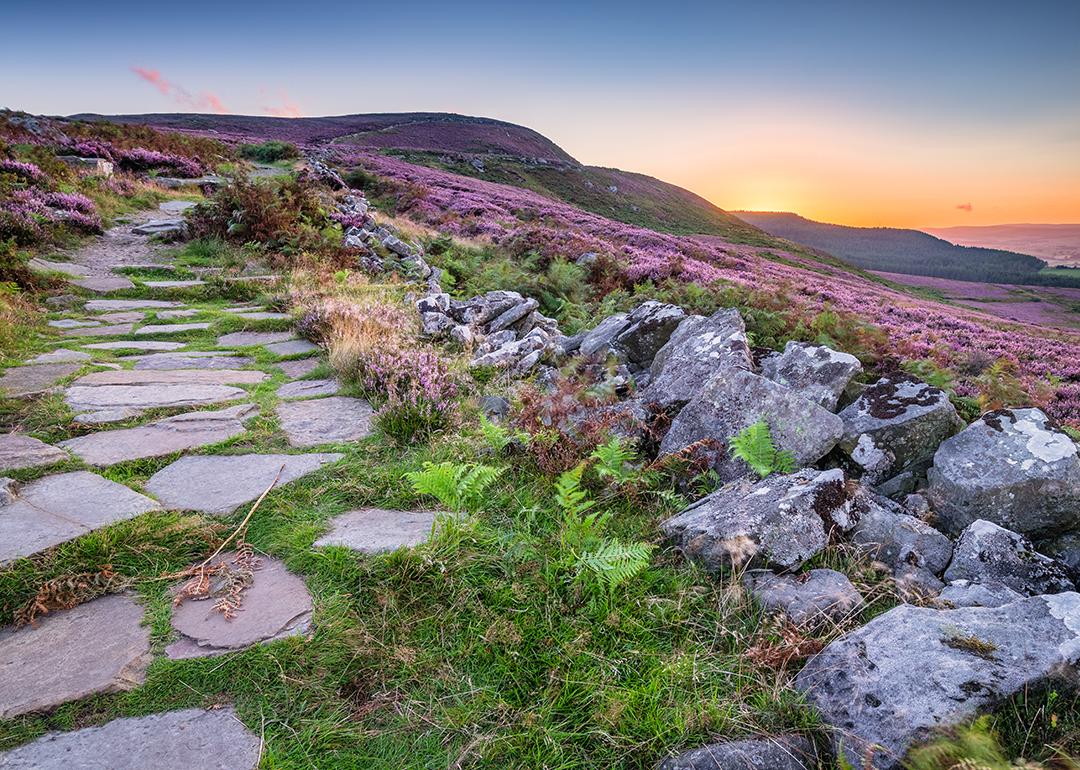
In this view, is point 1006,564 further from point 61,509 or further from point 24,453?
point 24,453

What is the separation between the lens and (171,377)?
17.3ft

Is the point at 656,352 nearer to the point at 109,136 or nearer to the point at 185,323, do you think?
the point at 185,323

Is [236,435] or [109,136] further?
[109,136]

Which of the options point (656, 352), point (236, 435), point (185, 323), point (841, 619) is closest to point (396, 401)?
point (236, 435)

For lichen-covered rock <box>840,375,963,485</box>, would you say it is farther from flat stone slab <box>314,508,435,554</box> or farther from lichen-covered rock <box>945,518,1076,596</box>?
flat stone slab <box>314,508,435,554</box>

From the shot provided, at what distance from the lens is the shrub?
94.4 ft

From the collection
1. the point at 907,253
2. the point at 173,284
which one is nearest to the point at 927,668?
the point at 173,284

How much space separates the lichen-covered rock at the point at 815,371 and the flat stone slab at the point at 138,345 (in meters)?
6.72

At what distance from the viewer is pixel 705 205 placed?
78.4 metres

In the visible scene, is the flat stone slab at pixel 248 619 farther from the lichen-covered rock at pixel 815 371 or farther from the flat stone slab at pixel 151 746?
the lichen-covered rock at pixel 815 371

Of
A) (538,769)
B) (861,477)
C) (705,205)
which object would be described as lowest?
(538,769)

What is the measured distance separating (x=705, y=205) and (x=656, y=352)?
264 ft

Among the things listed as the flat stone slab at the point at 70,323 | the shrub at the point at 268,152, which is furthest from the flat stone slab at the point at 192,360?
the shrub at the point at 268,152

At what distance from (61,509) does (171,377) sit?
268cm
